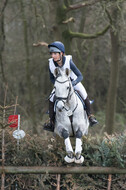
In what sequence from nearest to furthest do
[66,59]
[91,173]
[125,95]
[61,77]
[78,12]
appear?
[61,77] < [66,59] < [91,173] < [78,12] < [125,95]

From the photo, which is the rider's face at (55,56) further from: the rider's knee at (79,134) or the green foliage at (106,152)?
the green foliage at (106,152)

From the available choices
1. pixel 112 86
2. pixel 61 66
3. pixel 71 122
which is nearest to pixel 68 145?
pixel 71 122

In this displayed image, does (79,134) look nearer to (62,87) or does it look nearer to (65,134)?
(65,134)

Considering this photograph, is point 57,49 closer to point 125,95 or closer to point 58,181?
point 58,181

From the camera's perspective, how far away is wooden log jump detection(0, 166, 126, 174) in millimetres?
5164

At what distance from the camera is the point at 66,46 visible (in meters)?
8.57

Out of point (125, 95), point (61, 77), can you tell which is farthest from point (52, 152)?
point (125, 95)

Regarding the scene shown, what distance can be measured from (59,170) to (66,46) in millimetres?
4310

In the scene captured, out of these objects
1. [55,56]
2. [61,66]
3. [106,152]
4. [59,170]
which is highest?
[55,56]

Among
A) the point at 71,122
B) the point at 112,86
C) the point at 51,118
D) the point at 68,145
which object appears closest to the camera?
the point at 68,145

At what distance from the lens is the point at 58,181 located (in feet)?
17.2

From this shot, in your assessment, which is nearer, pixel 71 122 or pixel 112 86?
pixel 71 122

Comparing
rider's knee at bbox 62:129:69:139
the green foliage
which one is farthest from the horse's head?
the green foliage

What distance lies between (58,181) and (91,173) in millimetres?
584
